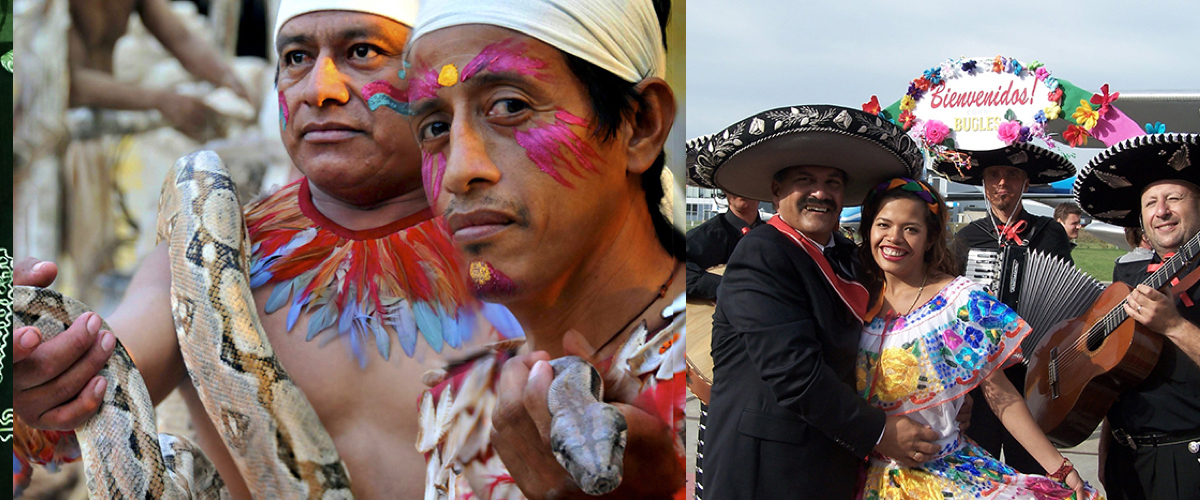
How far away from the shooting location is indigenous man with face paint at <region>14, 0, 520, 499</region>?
1.94 metres

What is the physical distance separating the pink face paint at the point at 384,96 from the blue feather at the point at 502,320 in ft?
1.60

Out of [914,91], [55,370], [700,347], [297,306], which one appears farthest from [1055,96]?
[55,370]

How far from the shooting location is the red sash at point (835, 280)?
2926 millimetres

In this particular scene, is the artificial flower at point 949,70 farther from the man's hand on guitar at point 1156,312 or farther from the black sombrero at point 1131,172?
the man's hand on guitar at point 1156,312

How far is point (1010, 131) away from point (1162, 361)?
161cm

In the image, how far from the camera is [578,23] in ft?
6.13

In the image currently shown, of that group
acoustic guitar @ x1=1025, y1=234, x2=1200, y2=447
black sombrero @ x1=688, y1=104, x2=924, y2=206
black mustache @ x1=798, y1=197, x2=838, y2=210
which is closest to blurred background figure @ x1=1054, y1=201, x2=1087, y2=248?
acoustic guitar @ x1=1025, y1=234, x2=1200, y2=447

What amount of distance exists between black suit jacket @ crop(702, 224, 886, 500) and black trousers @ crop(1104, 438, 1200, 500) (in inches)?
53.7

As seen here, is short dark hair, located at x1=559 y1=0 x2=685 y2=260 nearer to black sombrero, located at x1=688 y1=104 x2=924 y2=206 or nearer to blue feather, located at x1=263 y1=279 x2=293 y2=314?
blue feather, located at x1=263 y1=279 x2=293 y2=314

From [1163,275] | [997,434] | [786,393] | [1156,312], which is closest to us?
[786,393]

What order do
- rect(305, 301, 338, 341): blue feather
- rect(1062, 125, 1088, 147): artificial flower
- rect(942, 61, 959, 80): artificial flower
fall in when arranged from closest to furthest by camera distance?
rect(305, 301, 338, 341): blue feather → rect(1062, 125, 1088, 147): artificial flower → rect(942, 61, 959, 80): artificial flower

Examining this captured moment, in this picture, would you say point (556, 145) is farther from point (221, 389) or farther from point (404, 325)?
point (221, 389)

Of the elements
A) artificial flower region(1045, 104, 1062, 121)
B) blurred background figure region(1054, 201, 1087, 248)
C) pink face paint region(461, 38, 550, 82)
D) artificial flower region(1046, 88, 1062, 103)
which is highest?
artificial flower region(1046, 88, 1062, 103)

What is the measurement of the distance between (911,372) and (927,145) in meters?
2.50
